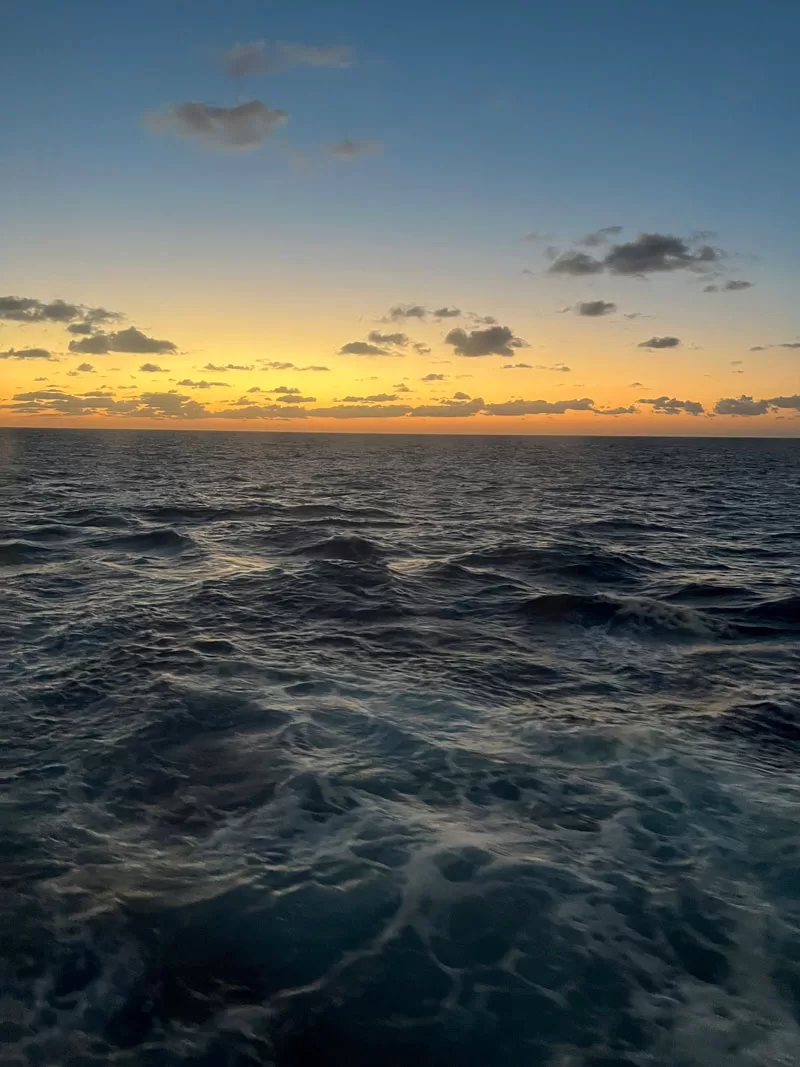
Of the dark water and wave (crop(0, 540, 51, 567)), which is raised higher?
wave (crop(0, 540, 51, 567))

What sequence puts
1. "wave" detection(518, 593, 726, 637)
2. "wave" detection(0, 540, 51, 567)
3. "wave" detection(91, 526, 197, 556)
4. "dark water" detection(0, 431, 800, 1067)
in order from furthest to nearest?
"wave" detection(91, 526, 197, 556), "wave" detection(0, 540, 51, 567), "wave" detection(518, 593, 726, 637), "dark water" detection(0, 431, 800, 1067)

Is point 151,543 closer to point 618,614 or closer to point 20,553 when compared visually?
point 20,553

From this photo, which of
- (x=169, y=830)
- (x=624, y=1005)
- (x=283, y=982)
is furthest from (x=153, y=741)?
(x=624, y=1005)

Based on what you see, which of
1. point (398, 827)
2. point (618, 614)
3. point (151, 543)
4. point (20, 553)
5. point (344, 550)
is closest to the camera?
point (398, 827)

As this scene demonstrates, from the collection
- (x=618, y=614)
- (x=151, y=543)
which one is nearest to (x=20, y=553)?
(x=151, y=543)

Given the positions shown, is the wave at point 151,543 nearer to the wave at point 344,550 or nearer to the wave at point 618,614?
the wave at point 344,550

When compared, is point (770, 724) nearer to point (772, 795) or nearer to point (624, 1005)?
point (772, 795)

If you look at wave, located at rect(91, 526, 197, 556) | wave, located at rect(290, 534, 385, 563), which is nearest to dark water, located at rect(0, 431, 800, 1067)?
wave, located at rect(290, 534, 385, 563)

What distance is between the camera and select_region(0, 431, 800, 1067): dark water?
524 cm

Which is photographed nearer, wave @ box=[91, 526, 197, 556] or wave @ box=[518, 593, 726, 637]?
wave @ box=[518, 593, 726, 637]

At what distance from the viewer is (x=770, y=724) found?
10.2 metres

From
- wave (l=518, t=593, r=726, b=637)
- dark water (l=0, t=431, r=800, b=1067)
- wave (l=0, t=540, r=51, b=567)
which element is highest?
wave (l=0, t=540, r=51, b=567)

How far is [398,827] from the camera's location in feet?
25.1

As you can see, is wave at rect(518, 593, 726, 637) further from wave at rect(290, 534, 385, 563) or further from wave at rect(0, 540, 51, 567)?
wave at rect(0, 540, 51, 567)
